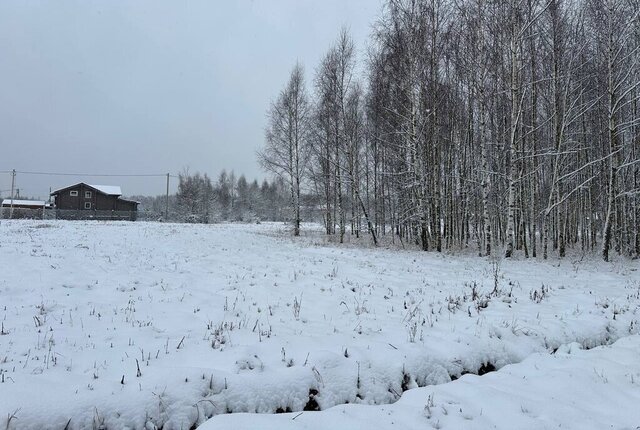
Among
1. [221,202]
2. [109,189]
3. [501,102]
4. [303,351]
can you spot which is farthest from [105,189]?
[303,351]

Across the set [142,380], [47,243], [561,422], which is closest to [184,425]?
[142,380]

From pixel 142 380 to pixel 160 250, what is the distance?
9916 mm

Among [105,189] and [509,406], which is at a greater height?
[105,189]

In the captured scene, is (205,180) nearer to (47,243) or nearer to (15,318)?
(47,243)

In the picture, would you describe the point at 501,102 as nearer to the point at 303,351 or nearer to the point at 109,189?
the point at 303,351

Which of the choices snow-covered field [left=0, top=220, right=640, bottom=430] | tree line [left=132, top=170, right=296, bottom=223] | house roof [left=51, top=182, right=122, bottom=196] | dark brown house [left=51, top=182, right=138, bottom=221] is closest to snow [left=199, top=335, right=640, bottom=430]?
snow-covered field [left=0, top=220, right=640, bottom=430]

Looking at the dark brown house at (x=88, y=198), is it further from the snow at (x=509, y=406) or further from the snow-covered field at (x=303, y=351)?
the snow at (x=509, y=406)

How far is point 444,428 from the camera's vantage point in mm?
3496

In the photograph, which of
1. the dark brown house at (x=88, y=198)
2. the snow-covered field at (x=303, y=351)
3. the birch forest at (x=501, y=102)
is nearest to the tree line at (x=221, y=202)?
the dark brown house at (x=88, y=198)

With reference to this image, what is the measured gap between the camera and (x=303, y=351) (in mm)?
4832

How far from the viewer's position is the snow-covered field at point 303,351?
11.8 feet

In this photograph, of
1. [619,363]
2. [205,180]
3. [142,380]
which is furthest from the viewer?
[205,180]

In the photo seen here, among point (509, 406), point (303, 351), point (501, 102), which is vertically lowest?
point (509, 406)

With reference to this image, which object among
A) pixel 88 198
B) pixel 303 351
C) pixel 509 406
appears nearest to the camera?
pixel 509 406
